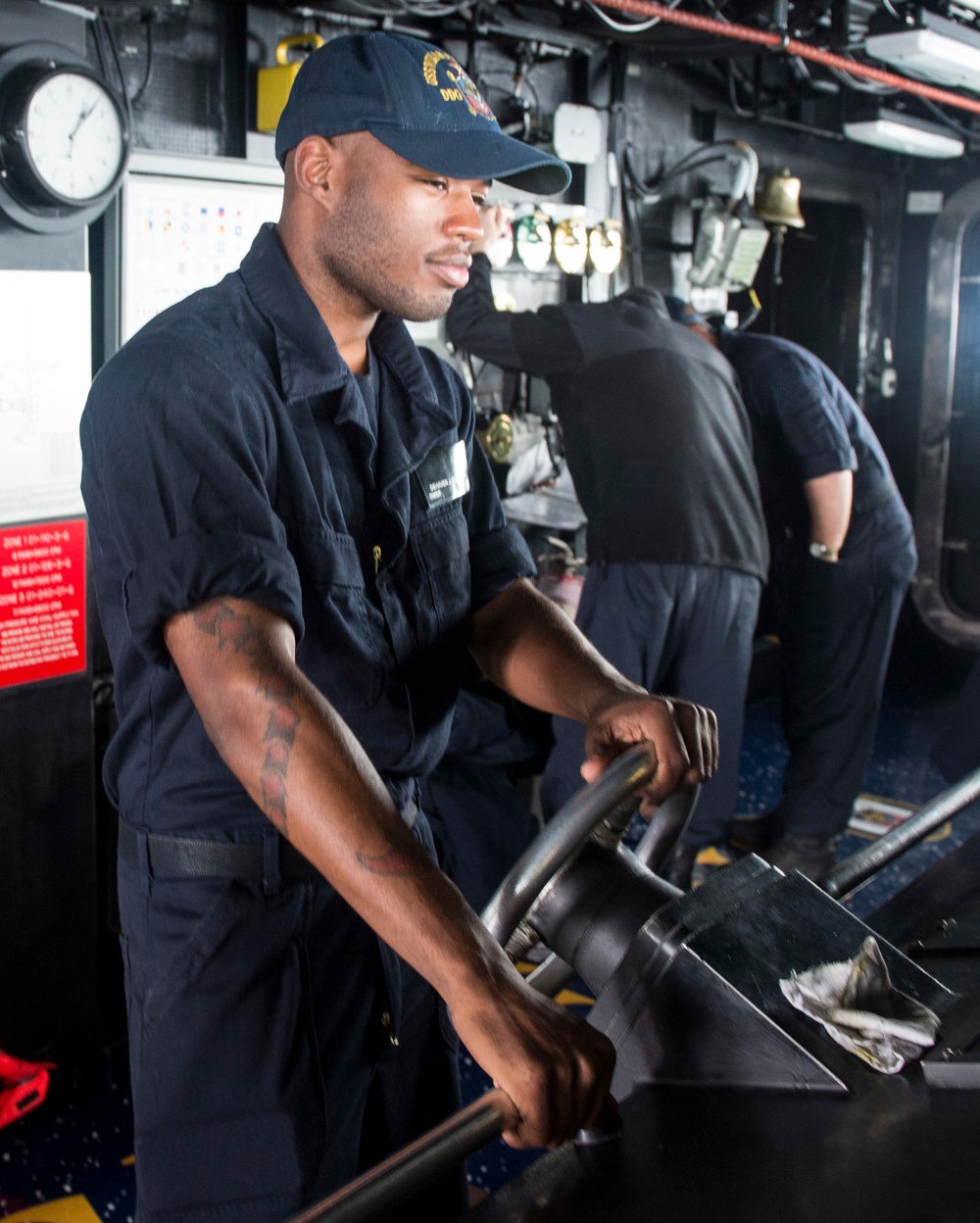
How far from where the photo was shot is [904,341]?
22.9ft

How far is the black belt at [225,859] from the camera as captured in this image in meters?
1.59

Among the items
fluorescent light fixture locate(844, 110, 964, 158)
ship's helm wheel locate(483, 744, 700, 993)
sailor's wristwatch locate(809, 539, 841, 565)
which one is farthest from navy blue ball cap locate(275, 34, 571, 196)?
fluorescent light fixture locate(844, 110, 964, 158)

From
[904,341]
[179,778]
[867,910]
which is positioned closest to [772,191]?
[904,341]

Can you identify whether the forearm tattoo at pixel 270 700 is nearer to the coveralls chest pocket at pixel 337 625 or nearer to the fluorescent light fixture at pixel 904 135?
the coveralls chest pocket at pixel 337 625

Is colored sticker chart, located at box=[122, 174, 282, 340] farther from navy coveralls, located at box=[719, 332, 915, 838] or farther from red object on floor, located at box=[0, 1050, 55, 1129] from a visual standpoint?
navy coveralls, located at box=[719, 332, 915, 838]

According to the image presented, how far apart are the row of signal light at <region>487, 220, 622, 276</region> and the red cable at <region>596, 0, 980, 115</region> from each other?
72 centimetres

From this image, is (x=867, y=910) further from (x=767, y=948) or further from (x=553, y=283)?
(x=767, y=948)

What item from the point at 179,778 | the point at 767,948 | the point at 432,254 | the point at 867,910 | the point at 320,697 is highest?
the point at 432,254

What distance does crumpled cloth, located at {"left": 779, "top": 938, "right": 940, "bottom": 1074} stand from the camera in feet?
4.49

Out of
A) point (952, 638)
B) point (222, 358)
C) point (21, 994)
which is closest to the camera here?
point (222, 358)

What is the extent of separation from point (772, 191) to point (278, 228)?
169 inches

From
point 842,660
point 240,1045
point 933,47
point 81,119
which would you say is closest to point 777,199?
point 933,47

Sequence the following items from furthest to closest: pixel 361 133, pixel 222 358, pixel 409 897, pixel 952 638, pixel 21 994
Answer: pixel 952 638
pixel 21 994
pixel 361 133
pixel 222 358
pixel 409 897

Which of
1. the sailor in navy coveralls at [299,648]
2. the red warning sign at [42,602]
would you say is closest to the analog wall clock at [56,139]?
the red warning sign at [42,602]
